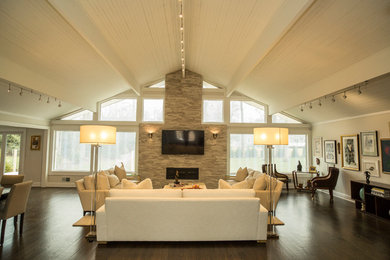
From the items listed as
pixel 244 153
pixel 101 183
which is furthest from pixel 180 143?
pixel 101 183

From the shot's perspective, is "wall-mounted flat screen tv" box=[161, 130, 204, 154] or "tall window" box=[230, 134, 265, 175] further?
"tall window" box=[230, 134, 265, 175]

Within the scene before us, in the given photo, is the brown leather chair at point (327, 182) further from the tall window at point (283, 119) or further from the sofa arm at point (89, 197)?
the sofa arm at point (89, 197)

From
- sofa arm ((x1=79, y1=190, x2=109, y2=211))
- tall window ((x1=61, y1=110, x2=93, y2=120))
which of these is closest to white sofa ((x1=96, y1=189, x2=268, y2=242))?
sofa arm ((x1=79, y1=190, x2=109, y2=211))

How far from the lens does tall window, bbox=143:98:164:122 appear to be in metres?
8.31

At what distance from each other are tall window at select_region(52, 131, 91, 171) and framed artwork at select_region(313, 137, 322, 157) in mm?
8255

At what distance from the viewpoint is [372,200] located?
506cm

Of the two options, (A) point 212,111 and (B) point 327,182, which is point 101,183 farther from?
(B) point 327,182

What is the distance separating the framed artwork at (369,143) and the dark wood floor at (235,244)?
1714 mm

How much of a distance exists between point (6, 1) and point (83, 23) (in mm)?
980

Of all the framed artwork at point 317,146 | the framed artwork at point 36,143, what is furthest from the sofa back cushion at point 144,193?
the framed artwork at point 317,146

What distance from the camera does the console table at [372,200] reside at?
4734 millimetres

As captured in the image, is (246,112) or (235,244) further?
(246,112)

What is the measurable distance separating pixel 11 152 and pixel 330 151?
11.0 metres

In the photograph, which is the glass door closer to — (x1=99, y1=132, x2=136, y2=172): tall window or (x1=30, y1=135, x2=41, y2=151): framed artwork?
(x1=30, y1=135, x2=41, y2=151): framed artwork
